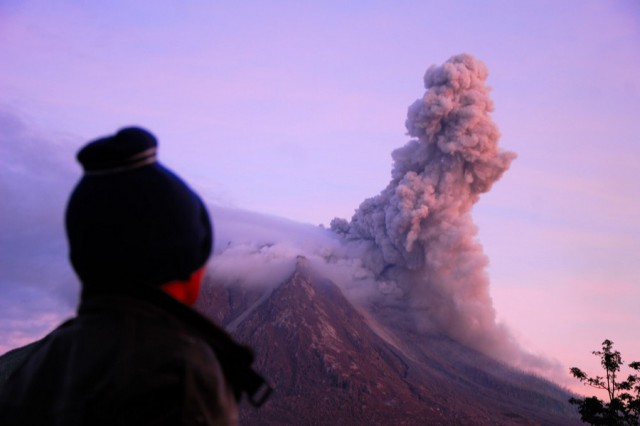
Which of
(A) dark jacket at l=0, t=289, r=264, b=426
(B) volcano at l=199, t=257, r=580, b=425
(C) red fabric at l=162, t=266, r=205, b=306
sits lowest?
(A) dark jacket at l=0, t=289, r=264, b=426

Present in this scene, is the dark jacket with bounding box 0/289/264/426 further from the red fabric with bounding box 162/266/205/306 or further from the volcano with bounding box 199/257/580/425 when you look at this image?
the volcano with bounding box 199/257/580/425

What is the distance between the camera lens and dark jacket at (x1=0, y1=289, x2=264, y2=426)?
1.48 m

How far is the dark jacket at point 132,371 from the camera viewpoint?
148 centimetres

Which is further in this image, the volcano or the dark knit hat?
the volcano

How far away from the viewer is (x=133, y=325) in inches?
61.9

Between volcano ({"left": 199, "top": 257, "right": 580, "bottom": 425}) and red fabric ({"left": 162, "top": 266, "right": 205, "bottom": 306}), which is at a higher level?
volcano ({"left": 199, "top": 257, "right": 580, "bottom": 425})

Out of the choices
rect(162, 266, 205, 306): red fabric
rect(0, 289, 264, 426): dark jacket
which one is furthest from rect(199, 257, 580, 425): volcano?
rect(0, 289, 264, 426): dark jacket

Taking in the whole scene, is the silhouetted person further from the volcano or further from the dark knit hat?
the volcano

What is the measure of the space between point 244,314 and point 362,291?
654 inches

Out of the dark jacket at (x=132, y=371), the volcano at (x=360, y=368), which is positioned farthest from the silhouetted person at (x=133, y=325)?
the volcano at (x=360, y=368)

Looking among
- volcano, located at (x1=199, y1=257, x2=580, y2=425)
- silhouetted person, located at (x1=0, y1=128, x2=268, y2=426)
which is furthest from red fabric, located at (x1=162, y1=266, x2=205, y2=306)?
volcano, located at (x1=199, y1=257, x2=580, y2=425)

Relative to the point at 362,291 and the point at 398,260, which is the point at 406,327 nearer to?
the point at 362,291

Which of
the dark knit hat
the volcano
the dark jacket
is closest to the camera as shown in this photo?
the dark jacket

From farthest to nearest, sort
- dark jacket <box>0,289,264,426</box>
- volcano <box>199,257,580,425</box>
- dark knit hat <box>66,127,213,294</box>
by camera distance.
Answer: volcano <box>199,257,580,425</box>
dark knit hat <box>66,127,213,294</box>
dark jacket <box>0,289,264,426</box>
